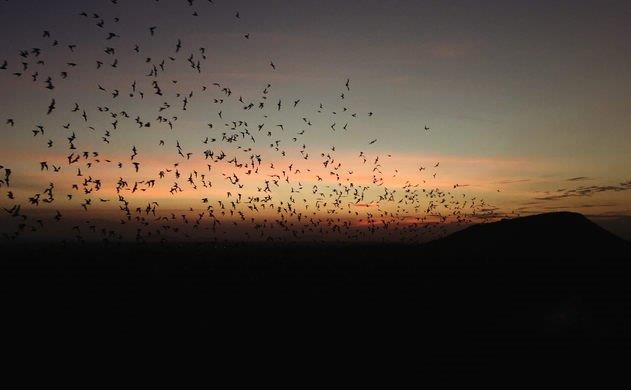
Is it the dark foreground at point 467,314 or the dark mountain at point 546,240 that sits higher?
the dark mountain at point 546,240

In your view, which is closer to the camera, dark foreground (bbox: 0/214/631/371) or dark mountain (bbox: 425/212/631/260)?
dark foreground (bbox: 0/214/631/371)

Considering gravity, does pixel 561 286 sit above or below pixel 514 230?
below

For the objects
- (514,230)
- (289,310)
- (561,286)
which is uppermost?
Result: (514,230)

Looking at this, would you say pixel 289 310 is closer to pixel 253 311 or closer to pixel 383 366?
pixel 253 311

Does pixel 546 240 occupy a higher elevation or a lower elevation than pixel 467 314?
higher

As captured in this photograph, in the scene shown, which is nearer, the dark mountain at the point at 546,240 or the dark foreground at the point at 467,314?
the dark foreground at the point at 467,314

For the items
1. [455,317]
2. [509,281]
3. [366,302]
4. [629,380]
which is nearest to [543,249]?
[509,281]

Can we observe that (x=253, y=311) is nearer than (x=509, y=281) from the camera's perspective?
No

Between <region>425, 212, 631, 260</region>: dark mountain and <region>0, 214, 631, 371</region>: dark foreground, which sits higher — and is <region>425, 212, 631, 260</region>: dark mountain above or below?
above

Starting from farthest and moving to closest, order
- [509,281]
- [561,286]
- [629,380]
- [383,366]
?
[509,281]
[561,286]
[383,366]
[629,380]

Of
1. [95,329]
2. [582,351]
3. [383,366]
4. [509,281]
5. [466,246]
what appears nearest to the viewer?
[582,351]

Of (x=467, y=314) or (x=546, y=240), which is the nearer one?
(x=467, y=314)
